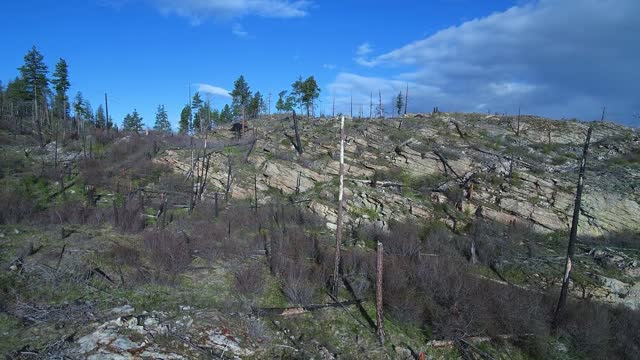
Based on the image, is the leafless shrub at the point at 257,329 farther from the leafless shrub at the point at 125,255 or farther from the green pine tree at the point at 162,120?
the green pine tree at the point at 162,120

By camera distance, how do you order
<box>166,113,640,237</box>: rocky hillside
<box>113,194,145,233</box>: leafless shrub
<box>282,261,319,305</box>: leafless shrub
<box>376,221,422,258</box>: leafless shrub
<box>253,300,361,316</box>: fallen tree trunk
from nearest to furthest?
<box>253,300,361,316</box>: fallen tree trunk → <box>282,261,319,305</box>: leafless shrub → <box>376,221,422,258</box>: leafless shrub → <box>113,194,145,233</box>: leafless shrub → <box>166,113,640,237</box>: rocky hillside

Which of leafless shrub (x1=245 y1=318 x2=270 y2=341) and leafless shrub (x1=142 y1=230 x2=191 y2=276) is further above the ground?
leafless shrub (x1=142 y1=230 x2=191 y2=276)

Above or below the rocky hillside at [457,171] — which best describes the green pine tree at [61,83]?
above

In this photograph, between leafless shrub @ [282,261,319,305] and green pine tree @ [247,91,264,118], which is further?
green pine tree @ [247,91,264,118]

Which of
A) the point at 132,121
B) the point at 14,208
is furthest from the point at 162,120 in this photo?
the point at 14,208

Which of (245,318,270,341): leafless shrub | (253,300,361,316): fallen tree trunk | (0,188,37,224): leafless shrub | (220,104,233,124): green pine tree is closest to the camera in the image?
(245,318,270,341): leafless shrub

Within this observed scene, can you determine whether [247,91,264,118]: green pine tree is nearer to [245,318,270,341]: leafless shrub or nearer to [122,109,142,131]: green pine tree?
[122,109,142,131]: green pine tree

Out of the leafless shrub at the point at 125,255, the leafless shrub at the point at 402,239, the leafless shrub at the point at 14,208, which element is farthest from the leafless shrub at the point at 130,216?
the leafless shrub at the point at 402,239

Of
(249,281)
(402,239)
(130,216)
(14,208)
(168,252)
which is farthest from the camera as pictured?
(130,216)

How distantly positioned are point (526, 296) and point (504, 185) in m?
12.6

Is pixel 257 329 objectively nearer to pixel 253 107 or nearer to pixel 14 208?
pixel 14 208

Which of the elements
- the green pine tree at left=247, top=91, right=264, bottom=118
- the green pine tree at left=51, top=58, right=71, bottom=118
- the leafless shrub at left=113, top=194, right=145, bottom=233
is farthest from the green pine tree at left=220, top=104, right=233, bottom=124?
the leafless shrub at left=113, top=194, right=145, bottom=233

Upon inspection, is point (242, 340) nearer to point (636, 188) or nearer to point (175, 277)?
point (175, 277)

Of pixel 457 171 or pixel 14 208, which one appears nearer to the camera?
pixel 14 208
